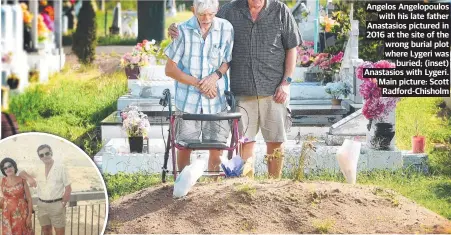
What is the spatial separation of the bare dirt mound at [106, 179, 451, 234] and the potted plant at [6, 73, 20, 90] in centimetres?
287

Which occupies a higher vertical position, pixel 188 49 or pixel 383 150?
pixel 188 49

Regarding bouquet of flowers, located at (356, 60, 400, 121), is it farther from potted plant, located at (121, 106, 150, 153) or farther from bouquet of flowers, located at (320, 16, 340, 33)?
bouquet of flowers, located at (320, 16, 340, 33)

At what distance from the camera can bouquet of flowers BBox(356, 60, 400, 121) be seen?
9.37 meters

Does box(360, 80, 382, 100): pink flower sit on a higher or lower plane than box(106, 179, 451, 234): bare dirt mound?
higher

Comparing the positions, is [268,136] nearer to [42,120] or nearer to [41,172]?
[41,172]

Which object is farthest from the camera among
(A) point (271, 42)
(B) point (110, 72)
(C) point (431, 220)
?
(B) point (110, 72)

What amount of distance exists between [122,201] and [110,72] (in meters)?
4.72

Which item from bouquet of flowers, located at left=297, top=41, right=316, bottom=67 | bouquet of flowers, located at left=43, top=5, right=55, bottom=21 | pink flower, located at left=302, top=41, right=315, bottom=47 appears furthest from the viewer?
bouquet of flowers, located at left=43, top=5, right=55, bottom=21

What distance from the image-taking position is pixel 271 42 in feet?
27.0

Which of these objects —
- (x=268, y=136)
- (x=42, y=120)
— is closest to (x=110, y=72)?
(x=42, y=120)

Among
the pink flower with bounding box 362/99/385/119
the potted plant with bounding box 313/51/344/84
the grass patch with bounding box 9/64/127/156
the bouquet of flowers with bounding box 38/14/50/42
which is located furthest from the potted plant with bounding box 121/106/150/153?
the bouquet of flowers with bounding box 38/14/50/42

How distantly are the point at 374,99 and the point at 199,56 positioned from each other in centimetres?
176

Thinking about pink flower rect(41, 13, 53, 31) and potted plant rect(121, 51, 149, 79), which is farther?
pink flower rect(41, 13, 53, 31)

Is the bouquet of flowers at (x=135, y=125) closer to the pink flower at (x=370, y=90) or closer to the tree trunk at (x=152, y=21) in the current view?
the pink flower at (x=370, y=90)
